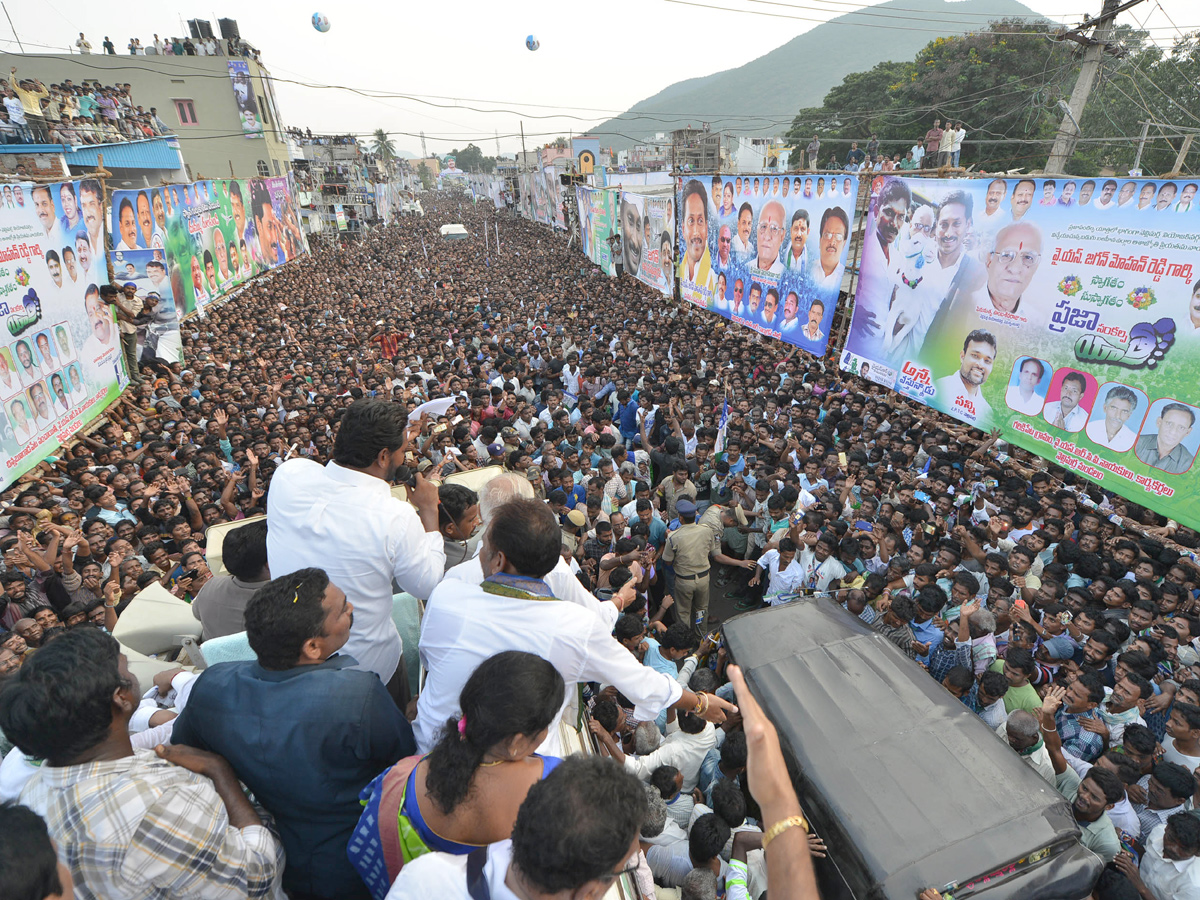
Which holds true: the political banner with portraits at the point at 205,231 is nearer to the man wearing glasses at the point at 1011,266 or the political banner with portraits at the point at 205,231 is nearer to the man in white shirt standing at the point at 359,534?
the man in white shirt standing at the point at 359,534

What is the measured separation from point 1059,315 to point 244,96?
4156 centimetres

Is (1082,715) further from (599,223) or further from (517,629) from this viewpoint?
(599,223)

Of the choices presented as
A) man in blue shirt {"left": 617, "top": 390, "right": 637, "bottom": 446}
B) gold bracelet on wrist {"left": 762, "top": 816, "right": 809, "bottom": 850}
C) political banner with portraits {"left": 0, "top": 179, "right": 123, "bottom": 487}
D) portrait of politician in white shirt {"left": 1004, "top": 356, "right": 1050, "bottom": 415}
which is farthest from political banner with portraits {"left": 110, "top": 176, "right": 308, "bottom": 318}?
portrait of politician in white shirt {"left": 1004, "top": 356, "right": 1050, "bottom": 415}

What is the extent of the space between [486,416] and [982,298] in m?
6.34

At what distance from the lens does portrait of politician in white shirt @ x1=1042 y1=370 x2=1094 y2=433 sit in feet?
19.7

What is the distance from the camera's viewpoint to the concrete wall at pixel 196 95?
1214 inches

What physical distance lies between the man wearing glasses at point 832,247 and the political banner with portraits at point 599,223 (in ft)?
36.5

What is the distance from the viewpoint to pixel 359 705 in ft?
5.49

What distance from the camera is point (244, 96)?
33.3 m

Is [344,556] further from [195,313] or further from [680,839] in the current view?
[195,313]

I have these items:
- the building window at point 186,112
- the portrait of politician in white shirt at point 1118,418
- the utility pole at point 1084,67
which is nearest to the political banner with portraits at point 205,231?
the portrait of politician in white shirt at point 1118,418

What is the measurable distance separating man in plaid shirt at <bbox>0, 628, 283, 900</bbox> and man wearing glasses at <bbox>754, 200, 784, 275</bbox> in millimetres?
10924

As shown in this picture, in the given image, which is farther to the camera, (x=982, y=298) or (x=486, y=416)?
(x=486, y=416)

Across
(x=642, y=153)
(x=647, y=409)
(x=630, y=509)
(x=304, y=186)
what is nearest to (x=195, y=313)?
(x=647, y=409)
